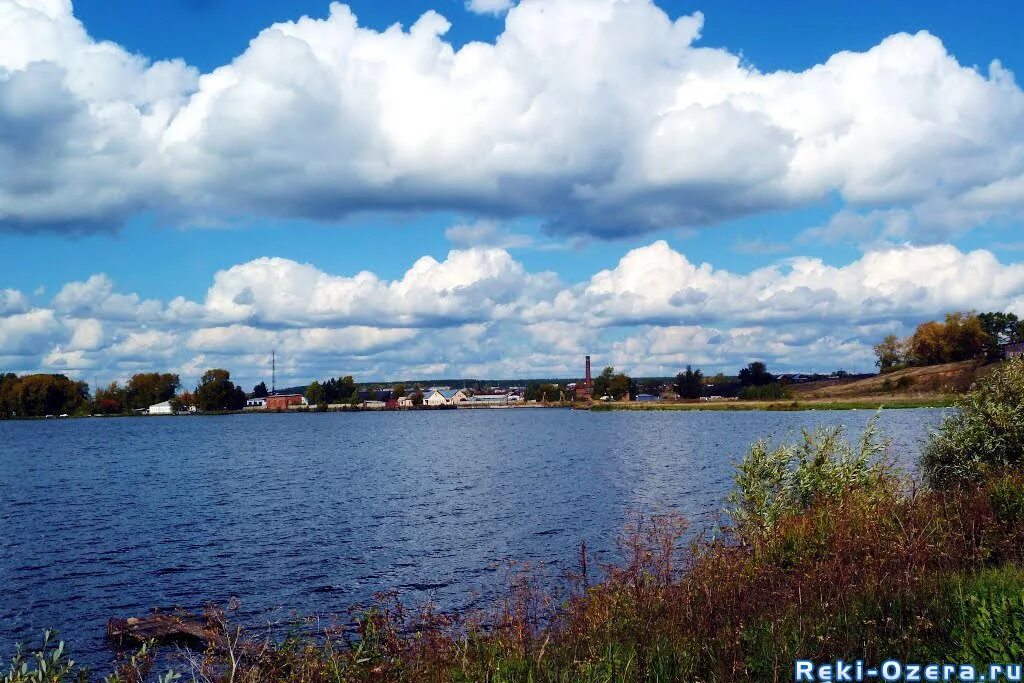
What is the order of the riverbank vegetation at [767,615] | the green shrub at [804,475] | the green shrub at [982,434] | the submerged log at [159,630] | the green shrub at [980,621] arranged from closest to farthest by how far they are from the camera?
the green shrub at [980,621], the riverbank vegetation at [767,615], the submerged log at [159,630], the green shrub at [804,475], the green shrub at [982,434]

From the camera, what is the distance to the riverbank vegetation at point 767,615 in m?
11.0

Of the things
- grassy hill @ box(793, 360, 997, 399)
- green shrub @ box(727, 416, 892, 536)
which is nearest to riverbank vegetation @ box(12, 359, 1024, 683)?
green shrub @ box(727, 416, 892, 536)

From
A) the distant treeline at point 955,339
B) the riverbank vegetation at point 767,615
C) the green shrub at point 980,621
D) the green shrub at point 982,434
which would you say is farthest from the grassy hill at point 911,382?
the green shrub at point 980,621

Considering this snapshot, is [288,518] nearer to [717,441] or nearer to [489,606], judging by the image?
[489,606]

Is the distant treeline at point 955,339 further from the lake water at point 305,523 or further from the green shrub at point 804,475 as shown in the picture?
the green shrub at point 804,475

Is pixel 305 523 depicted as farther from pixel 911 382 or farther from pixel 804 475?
pixel 911 382

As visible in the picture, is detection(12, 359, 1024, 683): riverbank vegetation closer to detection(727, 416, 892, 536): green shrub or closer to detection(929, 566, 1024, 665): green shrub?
detection(929, 566, 1024, 665): green shrub

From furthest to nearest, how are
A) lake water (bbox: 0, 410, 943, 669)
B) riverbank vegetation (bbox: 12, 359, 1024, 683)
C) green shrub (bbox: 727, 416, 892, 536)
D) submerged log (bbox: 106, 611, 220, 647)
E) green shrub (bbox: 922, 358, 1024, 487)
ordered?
lake water (bbox: 0, 410, 943, 669)
green shrub (bbox: 922, 358, 1024, 487)
green shrub (bbox: 727, 416, 892, 536)
submerged log (bbox: 106, 611, 220, 647)
riverbank vegetation (bbox: 12, 359, 1024, 683)

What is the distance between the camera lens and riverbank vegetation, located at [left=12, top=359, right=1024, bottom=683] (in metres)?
11.0

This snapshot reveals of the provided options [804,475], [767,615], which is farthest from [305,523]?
[767,615]

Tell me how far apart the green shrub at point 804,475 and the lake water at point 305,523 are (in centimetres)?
147

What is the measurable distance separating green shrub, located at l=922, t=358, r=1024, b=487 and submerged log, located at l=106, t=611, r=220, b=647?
2468 centimetres

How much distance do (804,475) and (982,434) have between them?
22.1 ft

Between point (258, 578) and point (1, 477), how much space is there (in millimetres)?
60220
